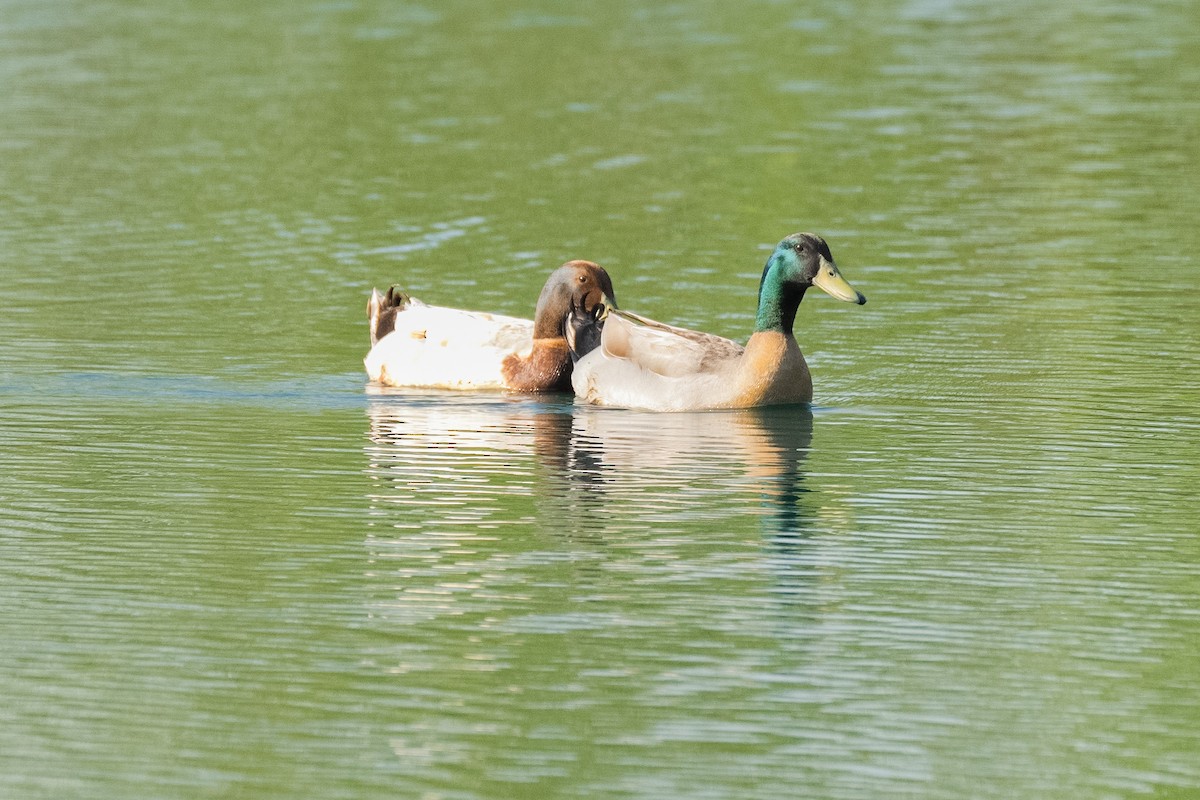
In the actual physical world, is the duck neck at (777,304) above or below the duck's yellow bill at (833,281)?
below

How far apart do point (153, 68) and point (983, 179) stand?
15986 millimetres

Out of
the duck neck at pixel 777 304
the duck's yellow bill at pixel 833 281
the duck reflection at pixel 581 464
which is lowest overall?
the duck reflection at pixel 581 464

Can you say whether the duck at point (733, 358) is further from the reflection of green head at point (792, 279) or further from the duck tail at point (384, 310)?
the duck tail at point (384, 310)

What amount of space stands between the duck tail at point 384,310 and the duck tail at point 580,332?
1419mm

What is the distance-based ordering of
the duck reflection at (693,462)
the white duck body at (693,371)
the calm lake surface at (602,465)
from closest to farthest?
the calm lake surface at (602,465) → the duck reflection at (693,462) → the white duck body at (693,371)

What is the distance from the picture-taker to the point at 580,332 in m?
16.8

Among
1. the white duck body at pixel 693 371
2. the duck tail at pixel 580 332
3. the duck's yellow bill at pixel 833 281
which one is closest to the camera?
the white duck body at pixel 693 371

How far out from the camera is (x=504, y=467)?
45.2 ft

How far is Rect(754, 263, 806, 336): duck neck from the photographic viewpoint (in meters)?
15.9

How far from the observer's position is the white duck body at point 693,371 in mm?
15680

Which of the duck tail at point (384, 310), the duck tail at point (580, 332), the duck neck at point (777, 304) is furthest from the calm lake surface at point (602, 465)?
the duck tail at point (580, 332)

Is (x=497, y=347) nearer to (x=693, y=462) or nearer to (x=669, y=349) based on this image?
(x=669, y=349)

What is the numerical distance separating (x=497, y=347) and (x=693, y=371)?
174 centimetres

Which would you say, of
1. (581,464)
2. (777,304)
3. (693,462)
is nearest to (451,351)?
(777,304)
